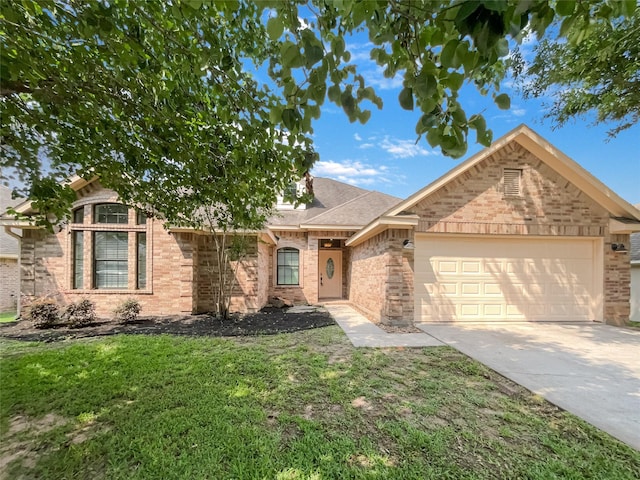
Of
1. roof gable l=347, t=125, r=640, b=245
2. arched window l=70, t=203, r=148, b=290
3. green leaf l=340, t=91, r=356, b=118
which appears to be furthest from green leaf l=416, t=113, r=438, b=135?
arched window l=70, t=203, r=148, b=290

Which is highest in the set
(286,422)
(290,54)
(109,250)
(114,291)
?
(290,54)

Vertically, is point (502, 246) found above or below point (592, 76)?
below

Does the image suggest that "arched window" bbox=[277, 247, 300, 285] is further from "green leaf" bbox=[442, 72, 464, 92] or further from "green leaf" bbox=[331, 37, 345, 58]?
"green leaf" bbox=[442, 72, 464, 92]

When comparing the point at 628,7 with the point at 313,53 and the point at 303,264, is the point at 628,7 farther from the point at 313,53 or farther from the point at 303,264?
the point at 303,264

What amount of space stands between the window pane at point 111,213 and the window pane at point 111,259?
0.44 metres

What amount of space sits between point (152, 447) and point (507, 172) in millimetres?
9531

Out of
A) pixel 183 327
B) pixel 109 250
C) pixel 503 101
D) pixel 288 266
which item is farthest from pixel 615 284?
pixel 109 250

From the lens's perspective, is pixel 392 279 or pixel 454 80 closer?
pixel 454 80

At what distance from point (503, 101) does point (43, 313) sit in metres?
11.3

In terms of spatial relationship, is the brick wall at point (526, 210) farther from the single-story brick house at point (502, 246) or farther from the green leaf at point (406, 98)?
the green leaf at point (406, 98)

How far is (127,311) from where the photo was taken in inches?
341

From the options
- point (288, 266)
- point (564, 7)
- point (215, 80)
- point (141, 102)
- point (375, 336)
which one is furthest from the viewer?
point (288, 266)

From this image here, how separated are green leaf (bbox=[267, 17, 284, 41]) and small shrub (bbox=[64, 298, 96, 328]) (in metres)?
10.0

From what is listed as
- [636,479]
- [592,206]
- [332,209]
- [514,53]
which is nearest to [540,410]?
[636,479]
